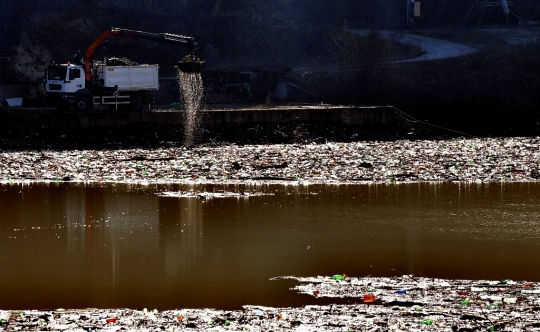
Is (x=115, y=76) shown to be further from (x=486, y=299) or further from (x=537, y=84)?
(x=486, y=299)

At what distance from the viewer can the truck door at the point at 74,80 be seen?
30234 mm

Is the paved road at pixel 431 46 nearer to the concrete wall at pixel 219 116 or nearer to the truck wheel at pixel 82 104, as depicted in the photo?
the concrete wall at pixel 219 116

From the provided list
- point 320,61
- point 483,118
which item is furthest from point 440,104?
point 320,61

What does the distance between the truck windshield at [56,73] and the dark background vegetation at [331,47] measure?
10.9 metres

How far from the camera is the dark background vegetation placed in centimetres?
3697

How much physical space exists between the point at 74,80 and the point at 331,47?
60.0ft

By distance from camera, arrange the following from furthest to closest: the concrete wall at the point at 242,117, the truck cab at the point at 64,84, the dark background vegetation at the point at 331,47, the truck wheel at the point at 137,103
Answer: the dark background vegetation at the point at 331,47 < the truck wheel at the point at 137,103 < the truck cab at the point at 64,84 < the concrete wall at the point at 242,117

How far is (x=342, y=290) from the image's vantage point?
1088 centimetres

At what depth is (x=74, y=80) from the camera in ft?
99.7

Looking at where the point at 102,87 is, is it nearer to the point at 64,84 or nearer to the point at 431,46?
the point at 64,84

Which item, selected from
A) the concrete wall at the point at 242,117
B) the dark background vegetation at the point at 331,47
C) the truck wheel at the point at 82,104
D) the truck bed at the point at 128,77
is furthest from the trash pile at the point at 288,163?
the dark background vegetation at the point at 331,47

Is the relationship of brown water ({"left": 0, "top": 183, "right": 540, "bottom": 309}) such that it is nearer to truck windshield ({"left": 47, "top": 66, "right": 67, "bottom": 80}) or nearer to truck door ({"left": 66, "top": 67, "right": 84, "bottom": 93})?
truck door ({"left": 66, "top": 67, "right": 84, "bottom": 93})

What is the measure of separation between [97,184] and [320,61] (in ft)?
87.7

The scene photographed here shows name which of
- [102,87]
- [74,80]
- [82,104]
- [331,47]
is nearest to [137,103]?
[102,87]
